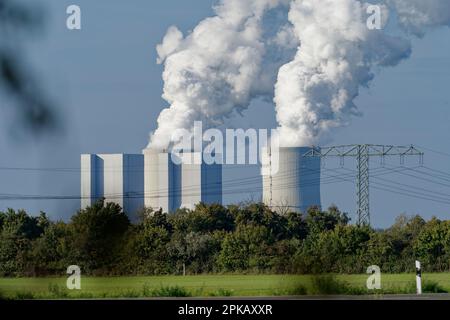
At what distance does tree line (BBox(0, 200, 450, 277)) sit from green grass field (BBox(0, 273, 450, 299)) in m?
0.39

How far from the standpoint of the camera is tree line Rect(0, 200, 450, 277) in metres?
25.5

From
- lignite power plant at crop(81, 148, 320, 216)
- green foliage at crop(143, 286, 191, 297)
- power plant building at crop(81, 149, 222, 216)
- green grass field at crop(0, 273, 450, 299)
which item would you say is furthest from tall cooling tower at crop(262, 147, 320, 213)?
green foliage at crop(143, 286, 191, 297)

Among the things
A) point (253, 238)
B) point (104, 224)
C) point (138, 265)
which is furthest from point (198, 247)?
point (104, 224)

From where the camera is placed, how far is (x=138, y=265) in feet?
93.1

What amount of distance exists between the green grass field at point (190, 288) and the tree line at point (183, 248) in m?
0.39

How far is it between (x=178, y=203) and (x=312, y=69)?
42.8 meters

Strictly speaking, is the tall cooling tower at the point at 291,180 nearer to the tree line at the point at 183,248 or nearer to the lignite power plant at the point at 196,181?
the lignite power plant at the point at 196,181

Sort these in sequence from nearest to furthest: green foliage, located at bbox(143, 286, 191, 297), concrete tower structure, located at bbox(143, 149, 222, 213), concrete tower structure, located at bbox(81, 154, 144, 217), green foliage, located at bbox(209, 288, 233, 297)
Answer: green foliage, located at bbox(143, 286, 191, 297), green foliage, located at bbox(209, 288, 233, 297), concrete tower structure, located at bbox(81, 154, 144, 217), concrete tower structure, located at bbox(143, 149, 222, 213)

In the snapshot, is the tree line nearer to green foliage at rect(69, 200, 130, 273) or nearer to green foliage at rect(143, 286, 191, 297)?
green foliage at rect(69, 200, 130, 273)

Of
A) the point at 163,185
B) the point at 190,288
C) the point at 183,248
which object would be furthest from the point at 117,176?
the point at 190,288

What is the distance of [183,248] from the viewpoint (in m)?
37.7

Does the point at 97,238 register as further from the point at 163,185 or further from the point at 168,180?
the point at 168,180

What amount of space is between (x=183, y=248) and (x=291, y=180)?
53165 millimetres
